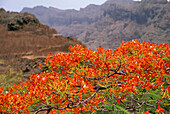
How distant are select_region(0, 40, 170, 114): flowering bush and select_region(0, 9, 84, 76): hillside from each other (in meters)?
11.6

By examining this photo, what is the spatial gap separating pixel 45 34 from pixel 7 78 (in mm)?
20802

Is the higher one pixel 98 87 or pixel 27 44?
pixel 27 44

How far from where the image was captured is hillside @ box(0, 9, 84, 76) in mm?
21625

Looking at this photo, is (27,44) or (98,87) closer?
(98,87)

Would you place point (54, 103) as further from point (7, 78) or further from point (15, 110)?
point (7, 78)

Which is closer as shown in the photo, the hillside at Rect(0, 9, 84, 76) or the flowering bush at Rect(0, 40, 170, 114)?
the flowering bush at Rect(0, 40, 170, 114)

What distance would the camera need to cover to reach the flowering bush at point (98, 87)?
405 cm

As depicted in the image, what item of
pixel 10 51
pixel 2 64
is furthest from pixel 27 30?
pixel 2 64

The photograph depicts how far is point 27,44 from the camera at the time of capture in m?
29.2

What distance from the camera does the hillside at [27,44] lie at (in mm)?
21625

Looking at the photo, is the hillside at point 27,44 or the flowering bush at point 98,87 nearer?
the flowering bush at point 98,87

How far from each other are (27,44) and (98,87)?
2777cm

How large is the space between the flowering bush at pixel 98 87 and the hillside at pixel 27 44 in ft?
38.2

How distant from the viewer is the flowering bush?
405 cm
